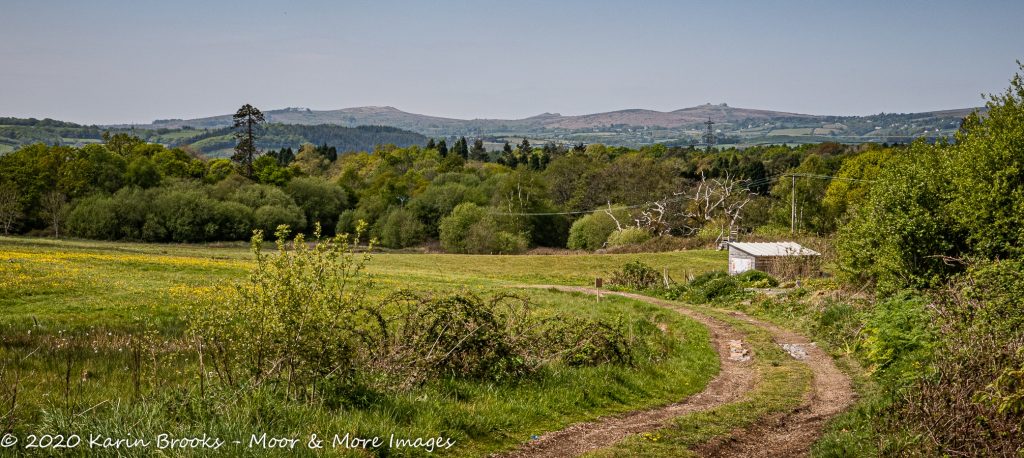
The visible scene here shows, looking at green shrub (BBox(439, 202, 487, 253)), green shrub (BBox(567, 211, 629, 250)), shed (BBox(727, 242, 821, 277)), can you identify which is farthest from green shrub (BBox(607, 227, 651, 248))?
shed (BBox(727, 242, 821, 277))

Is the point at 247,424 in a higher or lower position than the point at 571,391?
higher

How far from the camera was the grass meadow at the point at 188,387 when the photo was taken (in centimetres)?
812

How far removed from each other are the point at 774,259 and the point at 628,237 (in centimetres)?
4066

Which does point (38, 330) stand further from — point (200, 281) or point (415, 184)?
point (415, 184)

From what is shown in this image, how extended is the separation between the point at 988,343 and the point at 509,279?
4230 centimetres

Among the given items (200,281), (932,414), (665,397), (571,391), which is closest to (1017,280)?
(932,414)

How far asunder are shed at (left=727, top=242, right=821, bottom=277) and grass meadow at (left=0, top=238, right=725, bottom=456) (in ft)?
35.5

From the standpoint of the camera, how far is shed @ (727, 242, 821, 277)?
1444 inches

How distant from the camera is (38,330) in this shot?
17.9 metres

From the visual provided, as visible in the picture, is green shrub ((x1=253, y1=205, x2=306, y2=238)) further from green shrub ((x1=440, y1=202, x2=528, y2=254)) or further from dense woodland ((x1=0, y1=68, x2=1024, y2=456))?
green shrub ((x1=440, y1=202, x2=528, y2=254))

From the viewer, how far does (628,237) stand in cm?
8038

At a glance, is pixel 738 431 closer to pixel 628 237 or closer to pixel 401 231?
pixel 628 237

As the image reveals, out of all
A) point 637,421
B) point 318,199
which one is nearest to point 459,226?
point 318,199

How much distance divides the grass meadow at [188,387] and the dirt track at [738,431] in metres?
0.35
